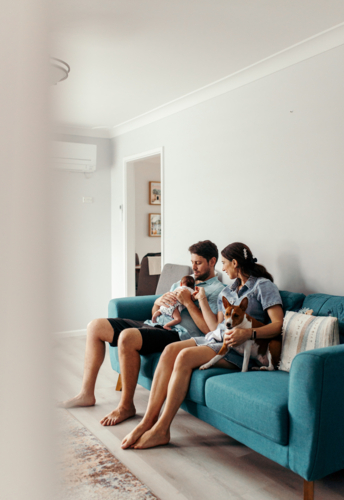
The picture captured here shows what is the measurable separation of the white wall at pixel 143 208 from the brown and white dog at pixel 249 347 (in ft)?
15.4

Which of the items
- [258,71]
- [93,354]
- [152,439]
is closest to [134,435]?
[152,439]

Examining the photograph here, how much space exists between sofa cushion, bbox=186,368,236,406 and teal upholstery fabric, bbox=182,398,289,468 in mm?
60

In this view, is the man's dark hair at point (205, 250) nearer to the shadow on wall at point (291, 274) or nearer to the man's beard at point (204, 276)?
the man's beard at point (204, 276)

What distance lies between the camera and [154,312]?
10.3 feet

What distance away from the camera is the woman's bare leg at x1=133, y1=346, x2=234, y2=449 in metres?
2.26

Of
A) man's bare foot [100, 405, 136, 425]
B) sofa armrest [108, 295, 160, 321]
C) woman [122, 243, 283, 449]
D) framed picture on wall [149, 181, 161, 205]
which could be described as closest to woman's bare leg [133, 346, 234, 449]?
woman [122, 243, 283, 449]

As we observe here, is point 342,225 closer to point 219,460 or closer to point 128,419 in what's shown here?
point 219,460

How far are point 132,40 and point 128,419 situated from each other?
2.37 meters

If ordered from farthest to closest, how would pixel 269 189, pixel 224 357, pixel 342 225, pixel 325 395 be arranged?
1. pixel 269 189
2. pixel 342 225
3. pixel 224 357
4. pixel 325 395

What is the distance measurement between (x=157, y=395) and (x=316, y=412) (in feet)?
3.14

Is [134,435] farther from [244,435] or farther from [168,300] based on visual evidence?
[168,300]

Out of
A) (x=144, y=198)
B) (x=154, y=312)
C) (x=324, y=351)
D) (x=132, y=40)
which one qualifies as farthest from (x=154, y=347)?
(x=144, y=198)

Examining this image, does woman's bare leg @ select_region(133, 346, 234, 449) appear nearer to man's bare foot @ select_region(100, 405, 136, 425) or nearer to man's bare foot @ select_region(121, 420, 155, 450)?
man's bare foot @ select_region(121, 420, 155, 450)

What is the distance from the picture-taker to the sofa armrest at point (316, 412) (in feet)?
5.49
